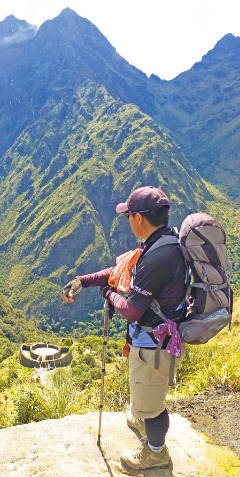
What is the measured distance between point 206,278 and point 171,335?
0.60 m

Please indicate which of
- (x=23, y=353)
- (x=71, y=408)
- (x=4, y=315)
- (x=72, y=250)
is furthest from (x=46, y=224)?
(x=71, y=408)

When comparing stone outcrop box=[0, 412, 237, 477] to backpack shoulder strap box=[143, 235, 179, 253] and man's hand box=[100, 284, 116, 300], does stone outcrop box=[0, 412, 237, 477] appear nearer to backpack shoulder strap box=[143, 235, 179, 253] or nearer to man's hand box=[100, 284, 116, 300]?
man's hand box=[100, 284, 116, 300]

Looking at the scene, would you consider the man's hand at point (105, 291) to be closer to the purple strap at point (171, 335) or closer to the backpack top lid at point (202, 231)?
the purple strap at point (171, 335)

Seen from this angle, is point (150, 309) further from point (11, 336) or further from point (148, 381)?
point (11, 336)

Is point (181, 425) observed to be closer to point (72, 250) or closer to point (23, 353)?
point (23, 353)

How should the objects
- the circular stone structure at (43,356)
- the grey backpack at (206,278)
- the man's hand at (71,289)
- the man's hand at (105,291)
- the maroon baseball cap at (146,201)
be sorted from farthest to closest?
the circular stone structure at (43,356) < the man's hand at (71,289) < the man's hand at (105,291) < the maroon baseball cap at (146,201) < the grey backpack at (206,278)

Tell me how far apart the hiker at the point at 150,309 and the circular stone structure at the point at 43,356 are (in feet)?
105

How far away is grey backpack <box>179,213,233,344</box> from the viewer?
2.70 meters

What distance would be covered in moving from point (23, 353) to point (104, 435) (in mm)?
35743

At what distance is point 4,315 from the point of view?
298 ft

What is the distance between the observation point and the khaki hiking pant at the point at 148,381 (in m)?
2.91

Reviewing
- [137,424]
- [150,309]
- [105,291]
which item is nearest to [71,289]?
[105,291]

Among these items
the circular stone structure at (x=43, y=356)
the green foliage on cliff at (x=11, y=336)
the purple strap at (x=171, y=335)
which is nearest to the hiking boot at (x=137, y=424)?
the purple strap at (x=171, y=335)

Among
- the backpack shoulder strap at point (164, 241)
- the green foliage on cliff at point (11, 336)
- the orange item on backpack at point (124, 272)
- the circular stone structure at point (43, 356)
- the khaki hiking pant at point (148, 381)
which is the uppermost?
the backpack shoulder strap at point (164, 241)
